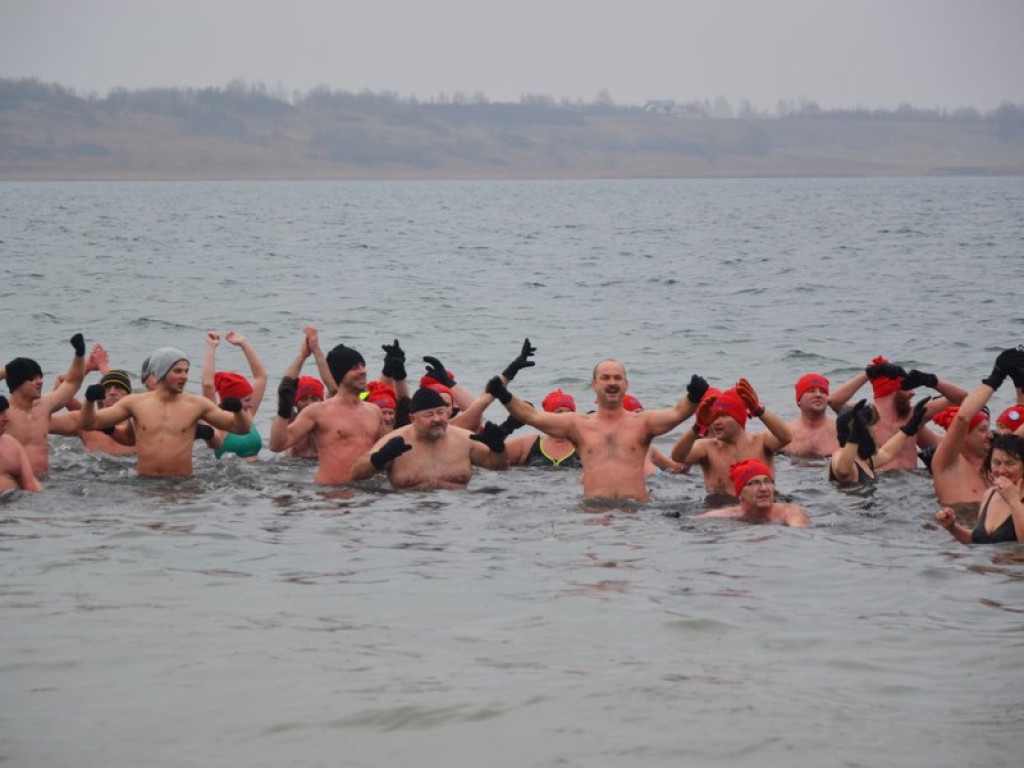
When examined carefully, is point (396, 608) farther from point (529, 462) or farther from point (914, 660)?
point (529, 462)

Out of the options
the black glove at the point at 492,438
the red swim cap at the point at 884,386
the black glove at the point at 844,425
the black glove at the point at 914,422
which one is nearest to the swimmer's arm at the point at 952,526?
the black glove at the point at 914,422

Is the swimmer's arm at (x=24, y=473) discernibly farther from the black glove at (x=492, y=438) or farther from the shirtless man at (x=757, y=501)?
the shirtless man at (x=757, y=501)

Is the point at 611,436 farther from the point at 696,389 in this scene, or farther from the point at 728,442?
the point at 696,389

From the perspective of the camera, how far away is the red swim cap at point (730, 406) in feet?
37.3

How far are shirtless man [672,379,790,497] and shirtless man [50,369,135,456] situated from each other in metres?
5.09

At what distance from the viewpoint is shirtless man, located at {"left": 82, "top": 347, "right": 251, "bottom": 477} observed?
11992 mm

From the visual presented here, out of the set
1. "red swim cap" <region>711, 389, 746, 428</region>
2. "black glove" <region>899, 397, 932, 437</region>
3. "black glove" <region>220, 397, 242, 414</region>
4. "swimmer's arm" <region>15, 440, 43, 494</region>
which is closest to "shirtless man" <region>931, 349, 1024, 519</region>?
"black glove" <region>899, 397, 932, 437</region>

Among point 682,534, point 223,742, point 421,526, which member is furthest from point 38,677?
point 682,534

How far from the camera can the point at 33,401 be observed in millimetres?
12273

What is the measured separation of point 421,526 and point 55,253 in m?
38.5

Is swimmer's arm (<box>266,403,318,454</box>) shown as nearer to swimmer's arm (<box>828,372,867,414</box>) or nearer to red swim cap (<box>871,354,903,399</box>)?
red swim cap (<box>871,354,903,399</box>)

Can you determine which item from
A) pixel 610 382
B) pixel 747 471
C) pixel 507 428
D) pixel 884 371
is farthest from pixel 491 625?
pixel 884 371

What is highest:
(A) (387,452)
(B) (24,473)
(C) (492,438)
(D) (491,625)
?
(C) (492,438)

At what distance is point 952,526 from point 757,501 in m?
1.74
